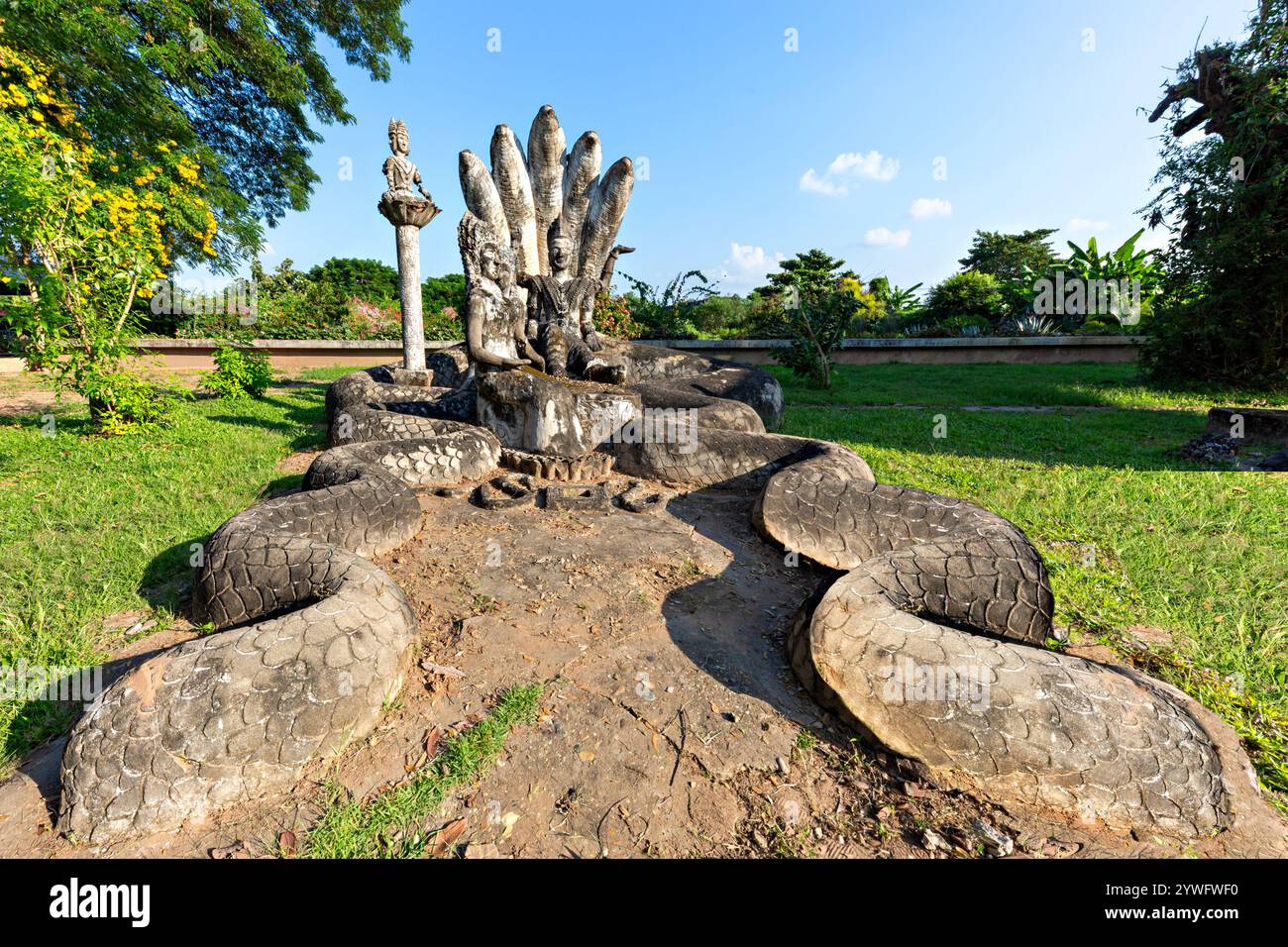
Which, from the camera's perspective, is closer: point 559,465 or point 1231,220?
point 559,465

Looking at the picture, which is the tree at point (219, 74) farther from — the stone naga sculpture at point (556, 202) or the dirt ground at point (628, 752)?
the dirt ground at point (628, 752)

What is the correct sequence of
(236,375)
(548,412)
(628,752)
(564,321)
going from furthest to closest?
(236,375), (564,321), (548,412), (628,752)

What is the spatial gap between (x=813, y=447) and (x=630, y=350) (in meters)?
5.38

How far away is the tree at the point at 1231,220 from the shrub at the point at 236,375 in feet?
54.7

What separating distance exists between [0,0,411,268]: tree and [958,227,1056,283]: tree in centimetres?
2619

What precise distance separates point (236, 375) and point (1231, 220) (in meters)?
17.2

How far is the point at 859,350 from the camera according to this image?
1680cm

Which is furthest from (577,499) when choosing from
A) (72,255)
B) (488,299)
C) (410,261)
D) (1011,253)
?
(1011,253)

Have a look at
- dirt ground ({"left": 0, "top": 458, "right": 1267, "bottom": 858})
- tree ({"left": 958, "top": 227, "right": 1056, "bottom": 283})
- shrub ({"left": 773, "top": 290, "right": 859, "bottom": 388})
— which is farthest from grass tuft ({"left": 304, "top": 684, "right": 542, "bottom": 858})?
tree ({"left": 958, "top": 227, "right": 1056, "bottom": 283})

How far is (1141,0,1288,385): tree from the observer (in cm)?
834

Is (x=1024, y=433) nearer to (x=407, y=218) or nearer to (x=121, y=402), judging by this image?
(x=407, y=218)

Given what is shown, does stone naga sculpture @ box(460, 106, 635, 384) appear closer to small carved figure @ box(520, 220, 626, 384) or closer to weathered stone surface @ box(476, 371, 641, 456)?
small carved figure @ box(520, 220, 626, 384)
